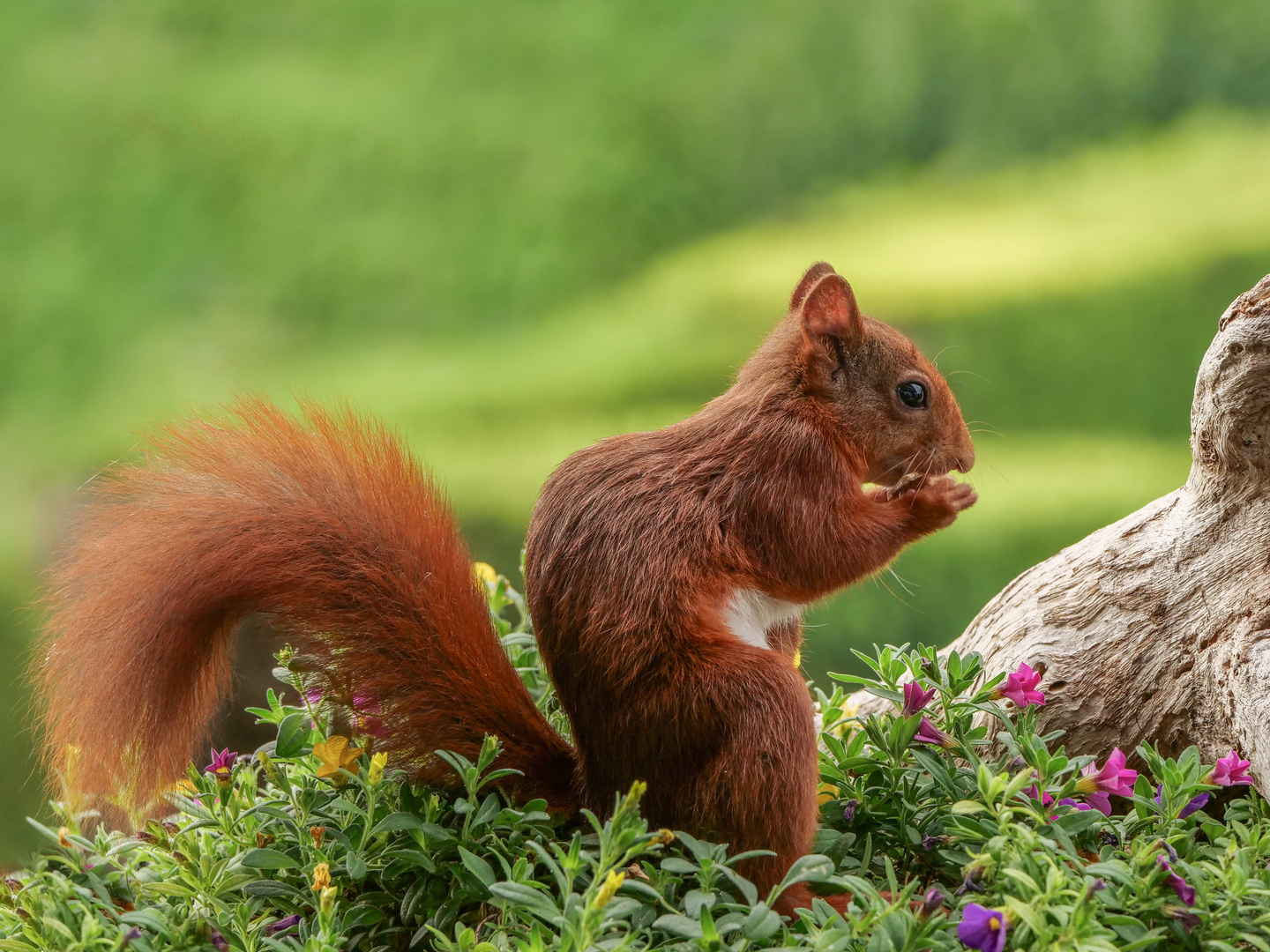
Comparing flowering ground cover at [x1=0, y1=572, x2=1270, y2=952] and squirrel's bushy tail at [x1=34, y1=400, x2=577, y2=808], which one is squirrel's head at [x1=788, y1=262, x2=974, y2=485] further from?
squirrel's bushy tail at [x1=34, y1=400, x2=577, y2=808]

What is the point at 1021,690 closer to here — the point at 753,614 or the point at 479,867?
the point at 753,614

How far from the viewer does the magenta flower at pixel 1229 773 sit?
2.84ft

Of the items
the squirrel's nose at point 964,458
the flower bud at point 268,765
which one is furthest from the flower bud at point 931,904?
the flower bud at point 268,765

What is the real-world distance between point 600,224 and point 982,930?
1567 mm

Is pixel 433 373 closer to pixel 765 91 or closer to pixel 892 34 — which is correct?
pixel 765 91

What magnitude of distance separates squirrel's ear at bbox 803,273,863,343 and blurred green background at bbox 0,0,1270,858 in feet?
3.16

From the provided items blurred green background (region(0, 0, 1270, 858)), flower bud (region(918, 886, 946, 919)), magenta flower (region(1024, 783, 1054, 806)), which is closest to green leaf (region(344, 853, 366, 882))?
flower bud (region(918, 886, 946, 919))

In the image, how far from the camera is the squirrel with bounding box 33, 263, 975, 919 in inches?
30.7

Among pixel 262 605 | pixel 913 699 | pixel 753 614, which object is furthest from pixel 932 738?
pixel 262 605

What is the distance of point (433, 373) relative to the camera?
204 centimetres

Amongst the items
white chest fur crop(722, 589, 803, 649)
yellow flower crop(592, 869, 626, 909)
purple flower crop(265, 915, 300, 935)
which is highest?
white chest fur crop(722, 589, 803, 649)

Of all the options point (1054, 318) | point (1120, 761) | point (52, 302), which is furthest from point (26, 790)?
point (1054, 318)

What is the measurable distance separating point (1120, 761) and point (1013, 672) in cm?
17

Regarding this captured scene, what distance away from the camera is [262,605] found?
0.83 m
